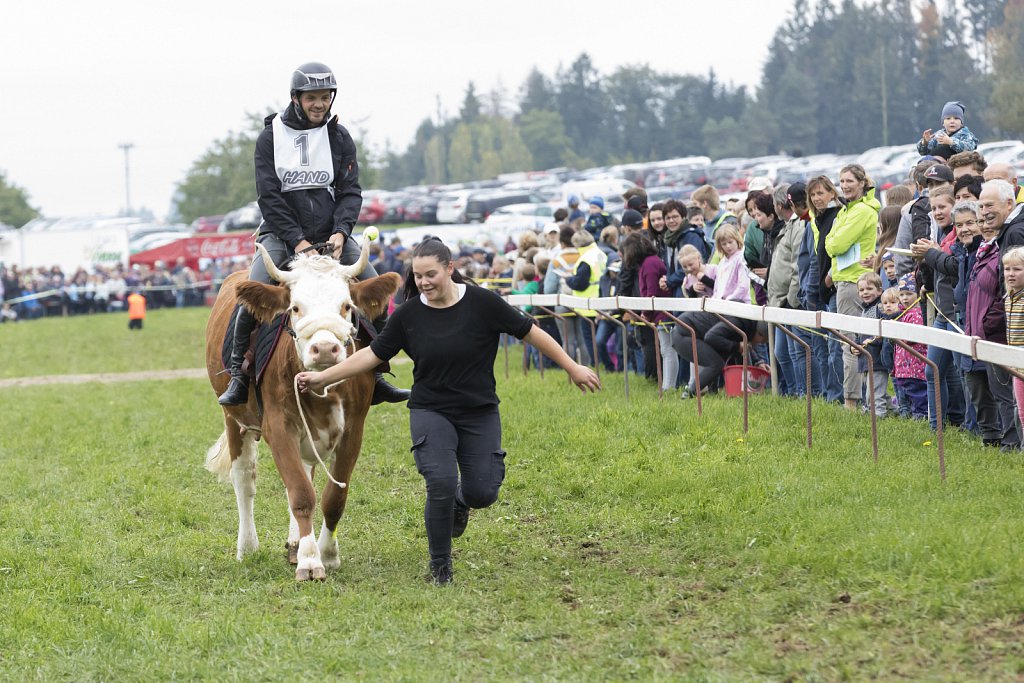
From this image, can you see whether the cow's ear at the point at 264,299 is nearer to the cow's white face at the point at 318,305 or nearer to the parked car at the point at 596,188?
the cow's white face at the point at 318,305

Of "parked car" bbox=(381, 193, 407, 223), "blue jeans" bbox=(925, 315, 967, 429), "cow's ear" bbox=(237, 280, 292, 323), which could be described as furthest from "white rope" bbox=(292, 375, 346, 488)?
"parked car" bbox=(381, 193, 407, 223)

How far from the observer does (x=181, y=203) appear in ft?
338

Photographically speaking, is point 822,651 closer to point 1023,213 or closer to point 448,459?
point 448,459

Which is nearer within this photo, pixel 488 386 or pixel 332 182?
pixel 488 386

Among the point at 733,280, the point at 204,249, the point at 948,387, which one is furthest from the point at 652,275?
the point at 204,249

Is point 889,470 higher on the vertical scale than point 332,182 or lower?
lower

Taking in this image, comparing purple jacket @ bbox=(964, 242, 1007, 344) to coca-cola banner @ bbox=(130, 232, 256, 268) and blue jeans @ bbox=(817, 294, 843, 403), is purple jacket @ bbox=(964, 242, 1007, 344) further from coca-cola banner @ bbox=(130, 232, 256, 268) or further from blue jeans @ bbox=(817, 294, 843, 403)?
coca-cola banner @ bbox=(130, 232, 256, 268)

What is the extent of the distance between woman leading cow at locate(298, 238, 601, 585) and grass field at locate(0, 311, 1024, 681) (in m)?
0.53

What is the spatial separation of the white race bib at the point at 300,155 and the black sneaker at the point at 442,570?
2987 millimetres

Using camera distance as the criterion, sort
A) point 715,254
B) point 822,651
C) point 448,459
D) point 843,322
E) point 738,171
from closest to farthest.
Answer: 1. point 822,651
2. point 448,459
3. point 843,322
4. point 715,254
5. point 738,171

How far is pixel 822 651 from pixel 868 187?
6.76 meters

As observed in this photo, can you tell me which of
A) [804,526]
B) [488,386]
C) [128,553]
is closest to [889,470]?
[804,526]

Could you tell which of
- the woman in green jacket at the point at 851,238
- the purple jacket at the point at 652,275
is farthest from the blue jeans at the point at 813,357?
the purple jacket at the point at 652,275

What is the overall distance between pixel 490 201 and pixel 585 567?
5019 centimetres
